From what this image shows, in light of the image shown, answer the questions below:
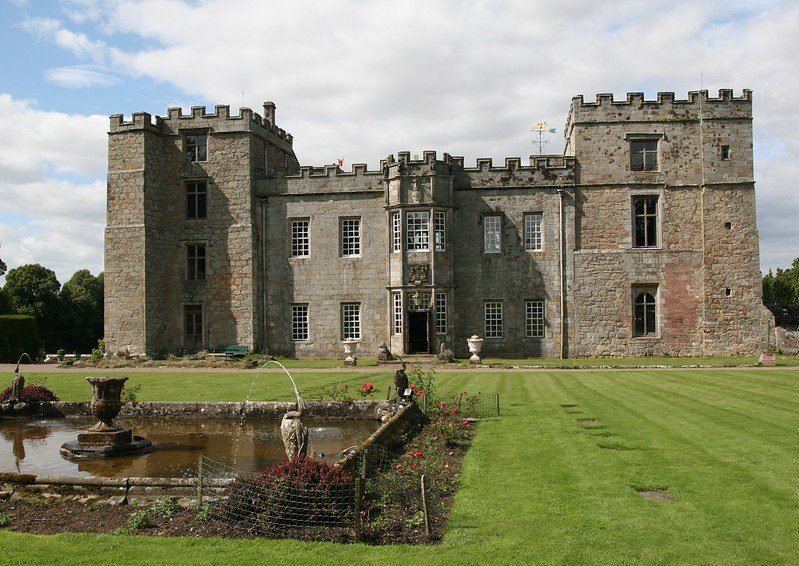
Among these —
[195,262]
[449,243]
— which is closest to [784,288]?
[449,243]

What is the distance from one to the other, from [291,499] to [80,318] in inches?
1851

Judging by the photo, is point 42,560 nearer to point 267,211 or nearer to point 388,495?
point 388,495

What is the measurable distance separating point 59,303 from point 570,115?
36147mm

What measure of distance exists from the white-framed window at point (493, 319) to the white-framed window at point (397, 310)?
4.07 meters

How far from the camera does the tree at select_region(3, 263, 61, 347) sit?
47.6 m

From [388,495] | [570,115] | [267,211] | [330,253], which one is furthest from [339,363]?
[388,495]

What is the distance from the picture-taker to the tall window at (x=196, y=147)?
115 feet

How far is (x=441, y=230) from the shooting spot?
109ft

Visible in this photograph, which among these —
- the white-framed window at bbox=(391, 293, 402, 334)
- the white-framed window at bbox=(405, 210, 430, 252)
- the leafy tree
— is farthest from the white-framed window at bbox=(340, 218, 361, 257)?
the leafy tree

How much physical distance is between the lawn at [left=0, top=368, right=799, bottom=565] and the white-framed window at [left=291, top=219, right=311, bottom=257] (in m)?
20.5

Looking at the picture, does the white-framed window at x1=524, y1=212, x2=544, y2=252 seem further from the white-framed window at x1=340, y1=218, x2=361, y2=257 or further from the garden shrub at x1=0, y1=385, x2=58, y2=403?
the garden shrub at x1=0, y1=385, x2=58, y2=403

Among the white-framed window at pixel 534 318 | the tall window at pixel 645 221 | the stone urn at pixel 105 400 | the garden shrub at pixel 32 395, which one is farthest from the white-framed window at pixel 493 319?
the stone urn at pixel 105 400

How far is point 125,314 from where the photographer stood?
33250mm

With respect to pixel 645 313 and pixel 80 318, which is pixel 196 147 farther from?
pixel 645 313
